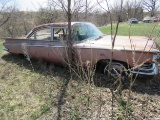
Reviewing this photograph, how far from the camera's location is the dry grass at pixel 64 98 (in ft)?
10.5

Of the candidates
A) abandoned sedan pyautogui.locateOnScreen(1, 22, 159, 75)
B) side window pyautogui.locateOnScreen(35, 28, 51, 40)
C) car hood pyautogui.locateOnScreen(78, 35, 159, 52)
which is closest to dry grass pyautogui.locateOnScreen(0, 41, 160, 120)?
abandoned sedan pyautogui.locateOnScreen(1, 22, 159, 75)

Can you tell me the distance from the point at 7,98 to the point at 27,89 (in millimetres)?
472

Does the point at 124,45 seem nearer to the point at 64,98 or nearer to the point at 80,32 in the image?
the point at 80,32

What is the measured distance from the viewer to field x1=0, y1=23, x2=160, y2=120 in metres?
3.18

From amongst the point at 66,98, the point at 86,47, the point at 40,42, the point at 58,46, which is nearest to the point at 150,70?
the point at 86,47

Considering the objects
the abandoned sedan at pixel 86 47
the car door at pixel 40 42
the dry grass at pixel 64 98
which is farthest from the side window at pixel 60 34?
the dry grass at pixel 64 98

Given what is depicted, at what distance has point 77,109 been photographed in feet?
10.9

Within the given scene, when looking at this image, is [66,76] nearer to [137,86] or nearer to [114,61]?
[114,61]

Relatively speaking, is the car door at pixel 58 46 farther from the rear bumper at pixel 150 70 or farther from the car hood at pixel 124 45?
the rear bumper at pixel 150 70

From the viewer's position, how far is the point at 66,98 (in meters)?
3.69

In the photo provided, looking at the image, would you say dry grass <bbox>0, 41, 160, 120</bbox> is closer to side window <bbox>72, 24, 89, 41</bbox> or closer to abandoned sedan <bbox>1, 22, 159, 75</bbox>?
abandoned sedan <bbox>1, 22, 159, 75</bbox>

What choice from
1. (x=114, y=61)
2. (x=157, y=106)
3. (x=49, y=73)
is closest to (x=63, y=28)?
(x=49, y=73)

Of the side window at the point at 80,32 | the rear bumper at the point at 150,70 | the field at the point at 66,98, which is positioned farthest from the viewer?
the side window at the point at 80,32

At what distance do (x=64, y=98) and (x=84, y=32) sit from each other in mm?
2189
